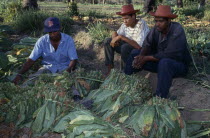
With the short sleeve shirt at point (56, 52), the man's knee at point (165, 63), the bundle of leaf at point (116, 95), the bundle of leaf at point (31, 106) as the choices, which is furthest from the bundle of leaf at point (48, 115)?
the short sleeve shirt at point (56, 52)

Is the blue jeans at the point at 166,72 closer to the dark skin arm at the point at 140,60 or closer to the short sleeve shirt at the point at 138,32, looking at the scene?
the dark skin arm at the point at 140,60

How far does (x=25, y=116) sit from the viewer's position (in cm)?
334

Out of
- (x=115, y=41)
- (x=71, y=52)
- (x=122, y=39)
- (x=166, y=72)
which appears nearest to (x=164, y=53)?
(x=166, y=72)

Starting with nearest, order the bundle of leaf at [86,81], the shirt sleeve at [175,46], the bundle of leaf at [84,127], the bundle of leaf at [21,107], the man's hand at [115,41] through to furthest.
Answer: the bundle of leaf at [84,127]
the bundle of leaf at [21,107]
the bundle of leaf at [86,81]
the shirt sleeve at [175,46]
the man's hand at [115,41]

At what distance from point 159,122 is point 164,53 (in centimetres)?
162

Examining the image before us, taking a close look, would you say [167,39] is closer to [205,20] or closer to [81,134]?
[81,134]

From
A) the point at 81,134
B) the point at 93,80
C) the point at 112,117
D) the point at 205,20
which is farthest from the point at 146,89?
the point at 205,20

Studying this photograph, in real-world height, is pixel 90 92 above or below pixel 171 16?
below

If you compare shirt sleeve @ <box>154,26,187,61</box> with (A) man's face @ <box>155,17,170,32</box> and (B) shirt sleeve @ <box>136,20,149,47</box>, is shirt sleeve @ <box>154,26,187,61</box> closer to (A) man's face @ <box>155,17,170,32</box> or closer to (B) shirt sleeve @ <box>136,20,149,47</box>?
(A) man's face @ <box>155,17,170,32</box>

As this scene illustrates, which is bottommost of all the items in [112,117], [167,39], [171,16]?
[112,117]

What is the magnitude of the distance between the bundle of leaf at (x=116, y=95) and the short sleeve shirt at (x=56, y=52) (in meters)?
1.23

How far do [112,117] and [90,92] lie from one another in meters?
0.87

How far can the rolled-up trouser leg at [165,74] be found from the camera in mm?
4176

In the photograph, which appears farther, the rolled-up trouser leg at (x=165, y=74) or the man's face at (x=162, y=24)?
the man's face at (x=162, y=24)
